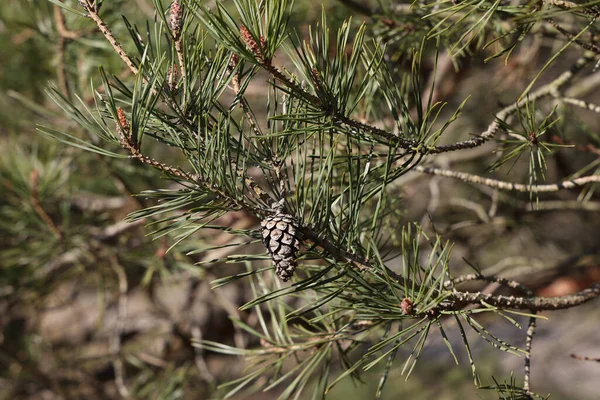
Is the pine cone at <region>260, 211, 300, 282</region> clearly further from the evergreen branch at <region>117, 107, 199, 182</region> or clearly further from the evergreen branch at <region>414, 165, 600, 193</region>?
the evergreen branch at <region>414, 165, 600, 193</region>

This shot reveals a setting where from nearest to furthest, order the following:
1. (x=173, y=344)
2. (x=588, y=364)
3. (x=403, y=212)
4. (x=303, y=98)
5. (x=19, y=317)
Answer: (x=303, y=98) < (x=403, y=212) < (x=173, y=344) < (x=19, y=317) < (x=588, y=364)

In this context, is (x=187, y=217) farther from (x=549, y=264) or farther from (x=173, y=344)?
(x=173, y=344)

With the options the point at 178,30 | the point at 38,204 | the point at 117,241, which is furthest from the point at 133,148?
the point at 117,241

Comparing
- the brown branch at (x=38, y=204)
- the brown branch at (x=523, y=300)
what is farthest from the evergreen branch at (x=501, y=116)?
the brown branch at (x=38, y=204)

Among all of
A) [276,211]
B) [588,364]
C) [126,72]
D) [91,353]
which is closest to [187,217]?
[276,211]

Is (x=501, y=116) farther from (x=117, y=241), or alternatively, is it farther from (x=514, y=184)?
(x=117, y=241)

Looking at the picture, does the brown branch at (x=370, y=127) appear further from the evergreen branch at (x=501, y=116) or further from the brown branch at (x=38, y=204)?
the brown branch at (x=38, y=204)

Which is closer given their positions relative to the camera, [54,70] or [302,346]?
[302,346]
